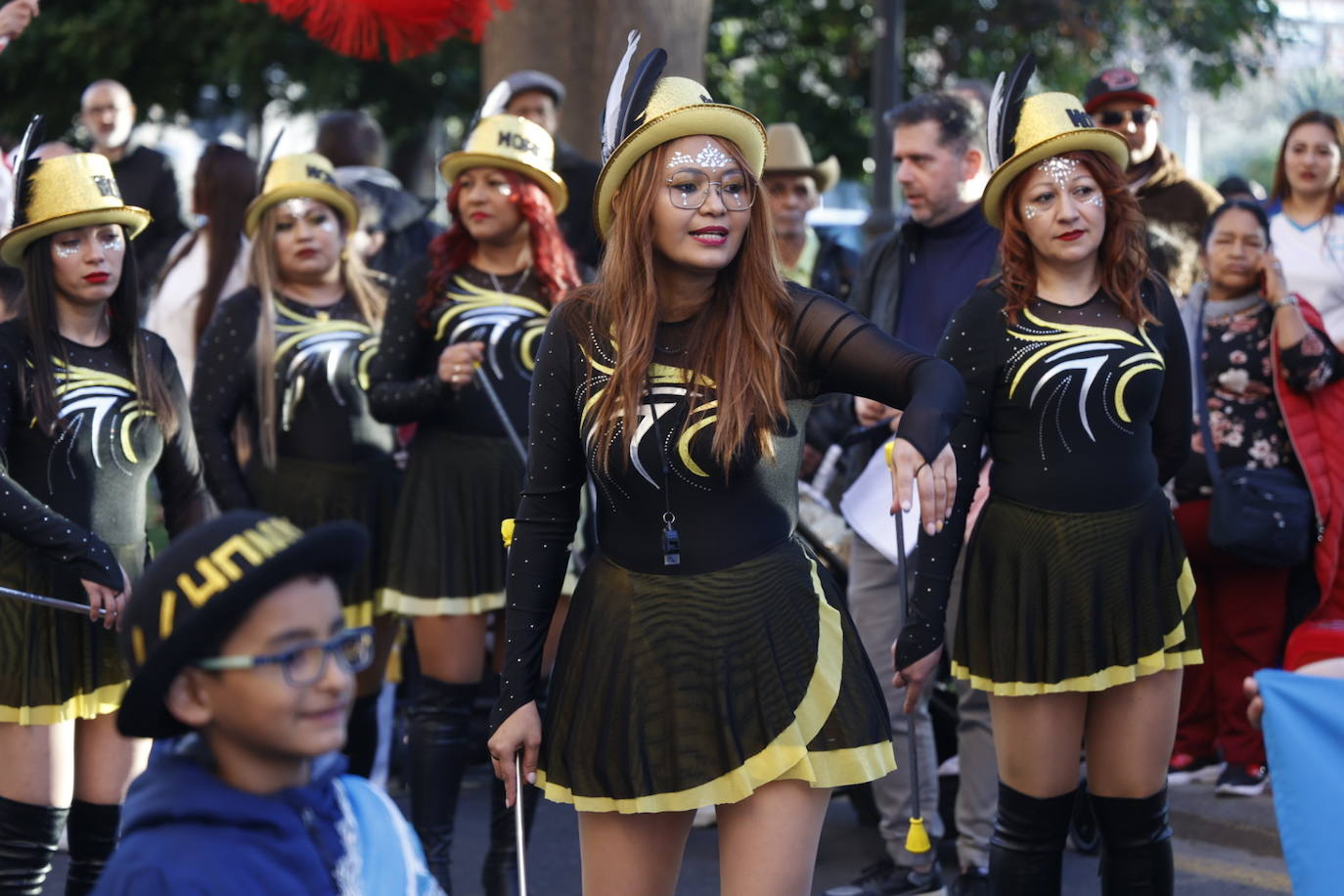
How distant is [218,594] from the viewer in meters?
2.55

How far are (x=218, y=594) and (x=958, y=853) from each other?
3.54m

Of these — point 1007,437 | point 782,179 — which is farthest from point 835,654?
point 782,179

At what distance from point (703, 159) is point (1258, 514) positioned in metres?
3.73

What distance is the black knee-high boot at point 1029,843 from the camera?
4496 mm

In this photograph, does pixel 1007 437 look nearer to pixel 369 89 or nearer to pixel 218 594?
pixel 218 594

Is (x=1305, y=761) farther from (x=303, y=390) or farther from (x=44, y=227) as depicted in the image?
(x=303, y=390)

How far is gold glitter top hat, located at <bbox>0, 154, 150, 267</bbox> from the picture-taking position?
4.82 metres

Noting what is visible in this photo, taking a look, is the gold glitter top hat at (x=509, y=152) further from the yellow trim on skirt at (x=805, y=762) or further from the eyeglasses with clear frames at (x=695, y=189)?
the yellow trim on skirt at (x=805, y=762)

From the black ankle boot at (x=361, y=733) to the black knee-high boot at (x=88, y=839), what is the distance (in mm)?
1523

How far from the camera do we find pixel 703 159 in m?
3.68

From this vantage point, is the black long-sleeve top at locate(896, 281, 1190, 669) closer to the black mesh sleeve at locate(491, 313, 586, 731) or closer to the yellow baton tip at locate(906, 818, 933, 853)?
the yellow baton tip at locate(906, 818, 933, 853)

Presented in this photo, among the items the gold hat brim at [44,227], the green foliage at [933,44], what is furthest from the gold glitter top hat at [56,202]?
the green foliage at [933,44]

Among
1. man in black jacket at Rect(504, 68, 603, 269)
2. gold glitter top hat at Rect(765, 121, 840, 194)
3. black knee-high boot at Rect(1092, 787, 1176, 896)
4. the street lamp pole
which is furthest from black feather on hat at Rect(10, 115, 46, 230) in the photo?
the street lamp pole

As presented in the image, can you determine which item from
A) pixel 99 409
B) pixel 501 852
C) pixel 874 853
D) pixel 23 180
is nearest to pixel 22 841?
pixel 99 409
